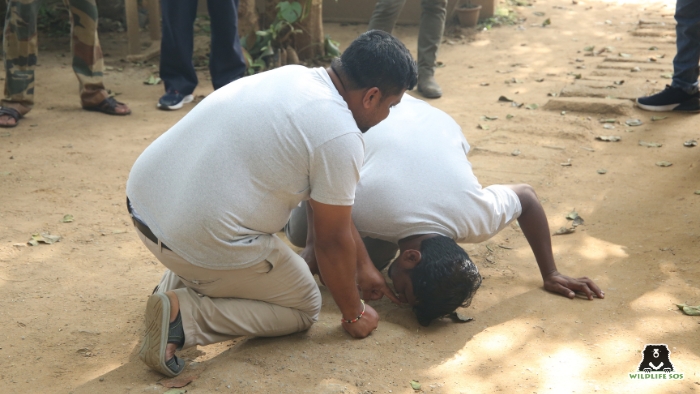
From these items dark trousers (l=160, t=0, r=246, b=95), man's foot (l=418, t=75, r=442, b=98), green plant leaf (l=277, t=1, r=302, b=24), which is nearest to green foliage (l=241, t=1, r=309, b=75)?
green plant leaf (l=277, t=1, r=302, b=24)

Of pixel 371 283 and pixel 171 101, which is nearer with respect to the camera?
pixel 371 283

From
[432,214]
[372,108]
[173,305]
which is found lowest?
[173,305]

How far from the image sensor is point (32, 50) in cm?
470

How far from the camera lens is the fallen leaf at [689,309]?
8.70 ft

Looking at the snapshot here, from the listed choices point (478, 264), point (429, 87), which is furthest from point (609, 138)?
point (478, 264)

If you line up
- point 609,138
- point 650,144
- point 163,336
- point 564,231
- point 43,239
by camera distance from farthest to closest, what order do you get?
point 609,138 → point 650,144 → point 564,231 → point 43,239 → point 163,336

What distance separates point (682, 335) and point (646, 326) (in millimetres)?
128

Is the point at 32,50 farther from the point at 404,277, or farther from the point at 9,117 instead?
the point at 404,277

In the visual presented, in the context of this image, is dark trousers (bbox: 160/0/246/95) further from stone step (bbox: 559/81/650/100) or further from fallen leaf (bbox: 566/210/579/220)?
fallen leaf (bbox: 566/210/579/220)

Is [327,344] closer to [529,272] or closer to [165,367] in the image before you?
[165,367]

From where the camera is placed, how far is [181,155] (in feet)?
6.95

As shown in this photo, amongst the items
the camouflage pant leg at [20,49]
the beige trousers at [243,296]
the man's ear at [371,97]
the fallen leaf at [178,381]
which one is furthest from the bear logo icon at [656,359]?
the camouflage pant leg at [20,49]

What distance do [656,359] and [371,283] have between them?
3.47ft

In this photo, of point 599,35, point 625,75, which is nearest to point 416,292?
point 625,75
